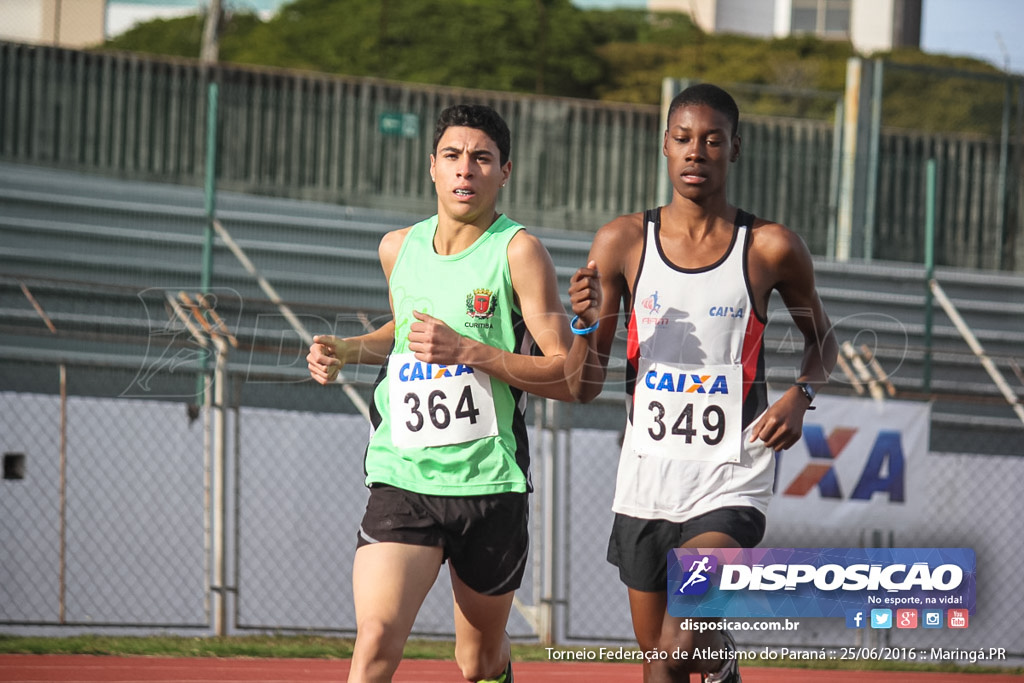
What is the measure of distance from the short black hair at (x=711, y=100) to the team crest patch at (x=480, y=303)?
827 millimetres

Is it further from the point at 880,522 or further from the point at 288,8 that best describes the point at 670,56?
the point at 880,522

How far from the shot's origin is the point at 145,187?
1500cm

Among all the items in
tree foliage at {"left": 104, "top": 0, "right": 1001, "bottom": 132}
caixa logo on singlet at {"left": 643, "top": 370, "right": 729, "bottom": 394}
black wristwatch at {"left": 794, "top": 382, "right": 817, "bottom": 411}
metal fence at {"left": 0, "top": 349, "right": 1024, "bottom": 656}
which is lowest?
metal fence at {"left": 0, "top": 349, "right": 1024, "bottom": 656}

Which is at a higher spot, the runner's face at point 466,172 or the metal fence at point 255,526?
the runner's face at point 466,172

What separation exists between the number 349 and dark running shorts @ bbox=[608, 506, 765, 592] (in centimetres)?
24

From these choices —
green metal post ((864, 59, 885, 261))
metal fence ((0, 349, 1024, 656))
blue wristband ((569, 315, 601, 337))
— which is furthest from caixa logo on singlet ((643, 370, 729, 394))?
green metal post ((864, 59, 885, 261))

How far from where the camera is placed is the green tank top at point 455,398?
3908mm

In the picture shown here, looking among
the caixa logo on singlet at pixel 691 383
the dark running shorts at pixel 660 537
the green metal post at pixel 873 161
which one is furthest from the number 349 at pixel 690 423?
the green metal post at pixel 873 161

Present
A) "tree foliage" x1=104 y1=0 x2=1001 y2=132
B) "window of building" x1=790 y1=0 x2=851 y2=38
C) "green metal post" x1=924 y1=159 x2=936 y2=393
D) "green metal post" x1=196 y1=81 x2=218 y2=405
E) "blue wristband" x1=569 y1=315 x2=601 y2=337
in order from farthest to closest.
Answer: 1. "window of building" x1=790 y1=0 x2=851 y2=38
2. "tree foliage" x1=104 y1=0 x2=1001 y2=132
3. "green metal post" x1=924 y1=159 x2=936 y2=393
4. "green metal post" x1=196 y1=81 x2=218 y2=405
5. "blue wristband" x1=569 y1=315 x2=601 y2=337

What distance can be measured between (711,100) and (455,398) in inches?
Result: 49.1

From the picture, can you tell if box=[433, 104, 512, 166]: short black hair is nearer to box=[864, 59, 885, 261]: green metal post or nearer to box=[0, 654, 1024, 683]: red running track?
box=[0, 654, 1024, 683]: red running track

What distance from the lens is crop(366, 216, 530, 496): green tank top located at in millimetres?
3908

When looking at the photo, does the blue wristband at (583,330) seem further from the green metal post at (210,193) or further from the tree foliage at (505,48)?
the tree foliage at (505,48)

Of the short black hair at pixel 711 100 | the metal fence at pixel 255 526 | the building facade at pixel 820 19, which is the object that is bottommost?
the metal fence at pixel 255 526
